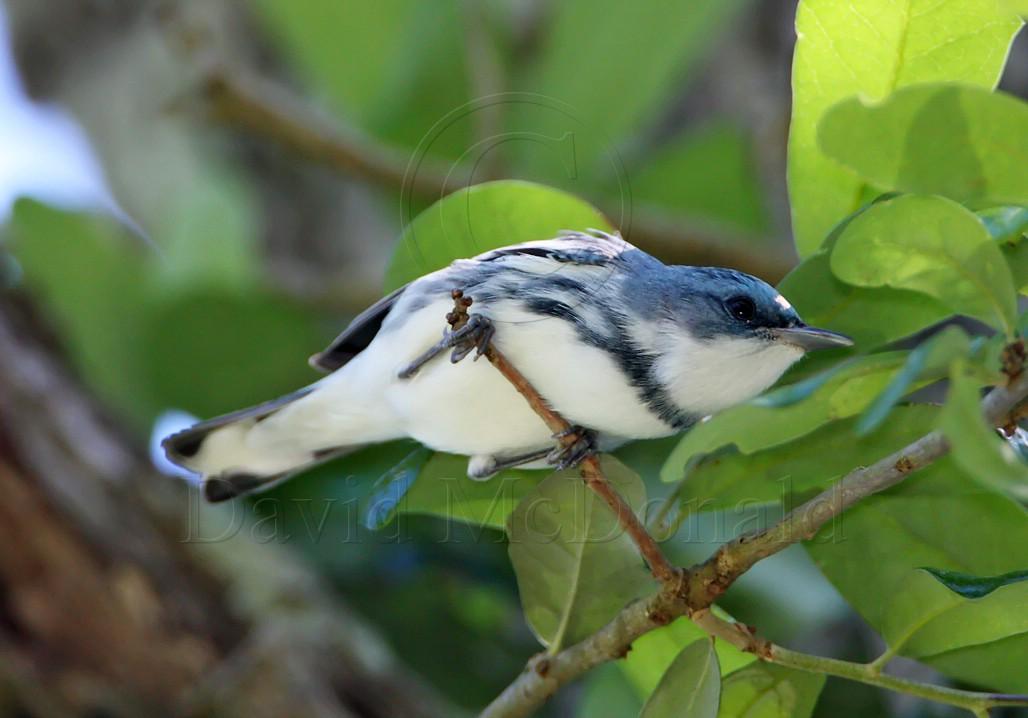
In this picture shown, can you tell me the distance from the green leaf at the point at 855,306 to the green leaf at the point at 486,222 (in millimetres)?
305

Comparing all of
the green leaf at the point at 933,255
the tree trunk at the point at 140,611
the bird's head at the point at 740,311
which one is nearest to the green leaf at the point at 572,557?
the bird's head at the point at 740,311

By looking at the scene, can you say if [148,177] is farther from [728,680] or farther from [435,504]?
[728,680]

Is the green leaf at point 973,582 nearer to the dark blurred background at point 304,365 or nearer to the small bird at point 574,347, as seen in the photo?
the small bird at point 574,347

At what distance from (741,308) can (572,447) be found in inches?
13.2

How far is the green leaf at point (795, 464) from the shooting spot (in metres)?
1.44

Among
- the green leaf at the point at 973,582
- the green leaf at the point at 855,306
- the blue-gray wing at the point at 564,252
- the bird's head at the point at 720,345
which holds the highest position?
the blue-gray wing at the point at 564,252

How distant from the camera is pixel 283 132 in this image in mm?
3322

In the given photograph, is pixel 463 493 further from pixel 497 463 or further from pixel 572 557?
pixel 572 557

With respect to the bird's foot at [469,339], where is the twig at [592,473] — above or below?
below

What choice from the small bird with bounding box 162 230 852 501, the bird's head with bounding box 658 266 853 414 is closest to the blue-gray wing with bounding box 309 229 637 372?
the small bird with bounding box 162 230 852 501

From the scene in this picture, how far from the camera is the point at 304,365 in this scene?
326 cm

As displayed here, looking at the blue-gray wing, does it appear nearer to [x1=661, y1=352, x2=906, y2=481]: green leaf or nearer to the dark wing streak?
the dark wing streak

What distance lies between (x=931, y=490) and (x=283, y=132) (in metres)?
2.33

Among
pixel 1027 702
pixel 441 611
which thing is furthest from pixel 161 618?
pixel 1027 702
